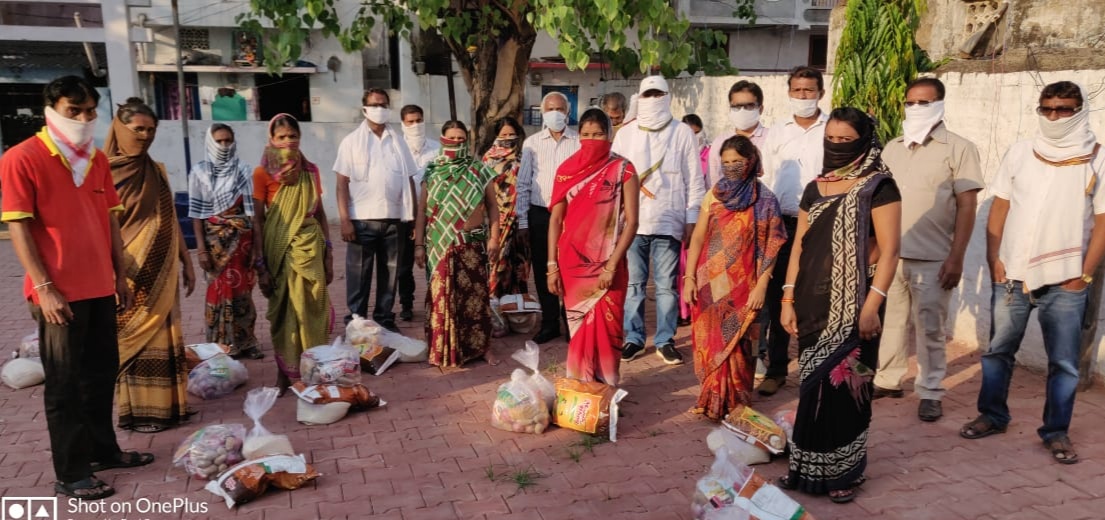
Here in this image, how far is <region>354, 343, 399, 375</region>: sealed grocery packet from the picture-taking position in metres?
5.61

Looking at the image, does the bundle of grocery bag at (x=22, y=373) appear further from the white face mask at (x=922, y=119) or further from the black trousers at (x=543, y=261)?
the white face mask at (x=922, y=119)

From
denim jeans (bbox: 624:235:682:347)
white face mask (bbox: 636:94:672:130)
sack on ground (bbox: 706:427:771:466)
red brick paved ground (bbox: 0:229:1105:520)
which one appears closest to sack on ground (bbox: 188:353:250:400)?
red brick paved ground (bbox: 0:229:1105:520)

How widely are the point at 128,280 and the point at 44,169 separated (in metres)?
1.07

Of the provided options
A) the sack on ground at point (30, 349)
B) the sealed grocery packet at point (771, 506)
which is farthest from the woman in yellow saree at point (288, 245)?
the sealed grocery packet at point (771, 506)

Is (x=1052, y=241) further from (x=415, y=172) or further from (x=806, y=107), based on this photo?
(x=415, y=172)

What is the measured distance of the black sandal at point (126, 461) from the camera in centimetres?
403

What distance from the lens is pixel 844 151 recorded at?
11.7 feet

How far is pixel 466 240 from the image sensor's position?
18.1 feet

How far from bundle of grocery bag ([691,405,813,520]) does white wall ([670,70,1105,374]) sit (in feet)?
7.83

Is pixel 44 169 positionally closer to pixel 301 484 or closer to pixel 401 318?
pixel 301 484

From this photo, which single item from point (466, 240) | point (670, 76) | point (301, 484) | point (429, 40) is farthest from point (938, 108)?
point (429, 40)

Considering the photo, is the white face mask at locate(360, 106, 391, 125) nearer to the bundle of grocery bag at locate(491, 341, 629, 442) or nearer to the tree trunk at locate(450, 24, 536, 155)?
the bundle of grocery bag at locate(491, 341, 629, 442)

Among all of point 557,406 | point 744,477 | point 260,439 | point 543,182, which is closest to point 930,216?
point 744,477

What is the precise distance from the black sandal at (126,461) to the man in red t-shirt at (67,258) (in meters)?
0.04
